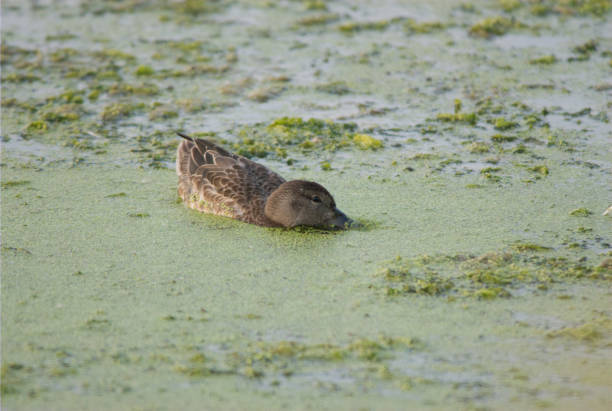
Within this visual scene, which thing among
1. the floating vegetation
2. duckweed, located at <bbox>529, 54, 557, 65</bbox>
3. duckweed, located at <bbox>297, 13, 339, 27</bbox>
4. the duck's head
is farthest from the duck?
duckweed, located at <bbox>297, 13, 339, 27</bbox>

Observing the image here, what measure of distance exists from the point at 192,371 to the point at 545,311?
150 cm

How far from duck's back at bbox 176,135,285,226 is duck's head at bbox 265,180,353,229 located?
0.09m

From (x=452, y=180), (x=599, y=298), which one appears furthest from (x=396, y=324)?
(x=452, y=180)

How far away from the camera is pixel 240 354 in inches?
126

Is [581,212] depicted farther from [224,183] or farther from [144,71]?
[144,71]

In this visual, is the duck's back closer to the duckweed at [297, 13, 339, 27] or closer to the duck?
the duck

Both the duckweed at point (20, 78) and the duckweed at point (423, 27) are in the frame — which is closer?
the duckweed at point (20, 78)

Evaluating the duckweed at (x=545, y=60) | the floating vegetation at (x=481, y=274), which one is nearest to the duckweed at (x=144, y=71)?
the duckweed at (x=545, y=60)

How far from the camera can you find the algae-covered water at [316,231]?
3090 mm

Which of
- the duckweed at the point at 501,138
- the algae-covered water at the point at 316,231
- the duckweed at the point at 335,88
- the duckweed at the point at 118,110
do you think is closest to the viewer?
the algae-covered water at the point at 316,231

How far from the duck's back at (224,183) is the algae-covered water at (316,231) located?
0.31ft

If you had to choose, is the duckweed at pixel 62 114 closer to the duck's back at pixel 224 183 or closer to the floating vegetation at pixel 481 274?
the duck's back at pixel 224 183

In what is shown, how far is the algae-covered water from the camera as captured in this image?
122 inches

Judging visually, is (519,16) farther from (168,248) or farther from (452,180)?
(168,248)
